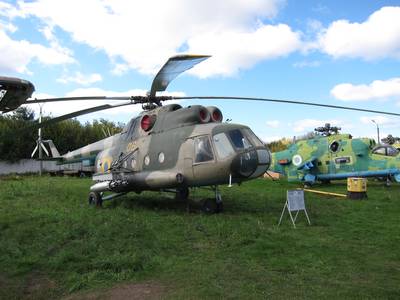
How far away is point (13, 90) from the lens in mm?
4254

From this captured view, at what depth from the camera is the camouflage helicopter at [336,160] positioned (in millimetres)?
19047

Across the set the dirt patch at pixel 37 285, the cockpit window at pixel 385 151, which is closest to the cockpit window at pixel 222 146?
the dirt patch at pixel 37 285

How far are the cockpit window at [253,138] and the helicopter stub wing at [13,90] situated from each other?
23.4ft

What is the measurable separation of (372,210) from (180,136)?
19.8ft

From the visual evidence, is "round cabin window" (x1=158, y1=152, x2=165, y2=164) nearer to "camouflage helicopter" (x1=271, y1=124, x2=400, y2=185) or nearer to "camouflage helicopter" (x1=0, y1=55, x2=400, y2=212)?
"camouflage helicopter" (x1=0, y1=55, x2=400, y2=212)

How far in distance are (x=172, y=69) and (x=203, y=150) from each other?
7.74ft

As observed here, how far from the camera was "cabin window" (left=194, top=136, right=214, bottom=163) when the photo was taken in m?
10.8

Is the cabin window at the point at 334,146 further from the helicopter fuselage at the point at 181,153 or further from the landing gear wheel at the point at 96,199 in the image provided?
the landing gear wheel at the point at 96,199

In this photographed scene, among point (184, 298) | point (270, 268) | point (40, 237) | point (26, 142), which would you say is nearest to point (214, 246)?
point (270, 268)

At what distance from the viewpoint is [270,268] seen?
6.23 meters

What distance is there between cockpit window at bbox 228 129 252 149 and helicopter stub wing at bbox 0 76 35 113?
670 cm

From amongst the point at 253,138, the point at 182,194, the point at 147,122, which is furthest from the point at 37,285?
the point at 182,194

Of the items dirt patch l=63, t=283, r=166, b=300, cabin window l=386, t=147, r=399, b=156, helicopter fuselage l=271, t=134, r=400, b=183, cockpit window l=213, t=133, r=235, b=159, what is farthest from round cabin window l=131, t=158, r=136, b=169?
cabin window l=386, t=147, r=399, b=156

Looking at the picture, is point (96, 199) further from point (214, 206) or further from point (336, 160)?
point (336, 160)
